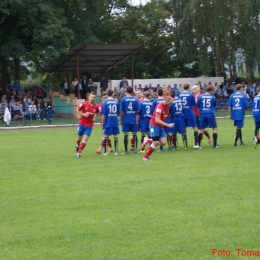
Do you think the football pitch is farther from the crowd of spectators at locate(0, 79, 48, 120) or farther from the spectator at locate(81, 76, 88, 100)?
the spectator at locate(81, 76, 88, 100)

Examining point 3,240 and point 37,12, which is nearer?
point 3,240

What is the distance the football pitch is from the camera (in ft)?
22.8

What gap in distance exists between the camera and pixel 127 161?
49.5 ft

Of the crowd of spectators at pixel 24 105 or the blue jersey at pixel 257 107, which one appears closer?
the blue jersey at pixel 257 107

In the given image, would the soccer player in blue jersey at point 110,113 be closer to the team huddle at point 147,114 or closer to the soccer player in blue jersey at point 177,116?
the team huddle at point 147,114

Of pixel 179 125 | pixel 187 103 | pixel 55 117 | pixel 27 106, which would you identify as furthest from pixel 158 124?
pixel 55 117

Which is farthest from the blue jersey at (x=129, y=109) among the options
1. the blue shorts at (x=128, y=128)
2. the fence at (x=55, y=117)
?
the fence at (x=55, y=117)

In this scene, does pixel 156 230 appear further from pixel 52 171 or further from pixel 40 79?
pixel 40 79

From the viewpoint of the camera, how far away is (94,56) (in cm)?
3794

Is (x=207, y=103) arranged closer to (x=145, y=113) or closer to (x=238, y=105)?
(x=238, y=105)

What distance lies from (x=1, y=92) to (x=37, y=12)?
5535mm

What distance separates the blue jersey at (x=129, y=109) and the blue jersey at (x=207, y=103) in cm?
216

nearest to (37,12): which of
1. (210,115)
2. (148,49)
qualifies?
(148,49)

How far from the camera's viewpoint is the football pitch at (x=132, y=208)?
6961mm
